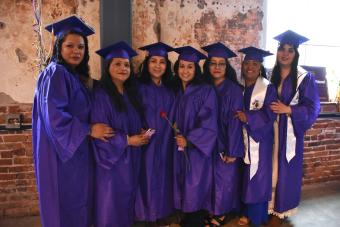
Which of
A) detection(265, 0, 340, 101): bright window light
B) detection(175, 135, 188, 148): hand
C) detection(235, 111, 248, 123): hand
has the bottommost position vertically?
detection(175, 135, 188, 148): hand

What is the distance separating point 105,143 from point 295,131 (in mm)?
1769

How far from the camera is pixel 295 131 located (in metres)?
2.64

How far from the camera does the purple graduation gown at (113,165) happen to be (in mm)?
2131

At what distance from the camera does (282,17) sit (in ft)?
12.3

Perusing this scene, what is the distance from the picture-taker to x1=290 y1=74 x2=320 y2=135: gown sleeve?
100 inches

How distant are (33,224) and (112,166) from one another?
1.30 metres

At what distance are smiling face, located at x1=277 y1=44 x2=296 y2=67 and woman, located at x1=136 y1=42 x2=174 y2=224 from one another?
1.10 m

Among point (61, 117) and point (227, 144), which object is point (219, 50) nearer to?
point (227, 144)

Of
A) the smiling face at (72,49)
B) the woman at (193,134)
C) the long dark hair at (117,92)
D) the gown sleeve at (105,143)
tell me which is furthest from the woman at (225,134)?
the smiling face at (72,49)

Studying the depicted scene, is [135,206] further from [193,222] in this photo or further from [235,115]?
[235,115]

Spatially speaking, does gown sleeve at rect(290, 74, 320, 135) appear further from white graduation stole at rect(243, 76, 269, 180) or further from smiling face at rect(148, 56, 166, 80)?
smiling face at rect(148, 56, 166, 80)

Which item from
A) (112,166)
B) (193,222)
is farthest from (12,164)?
(193,222)

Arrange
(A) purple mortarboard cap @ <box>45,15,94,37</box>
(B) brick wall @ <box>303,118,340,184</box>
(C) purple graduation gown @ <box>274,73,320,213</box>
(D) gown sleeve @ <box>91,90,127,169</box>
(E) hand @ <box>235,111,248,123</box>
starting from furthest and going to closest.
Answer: (B) brick wall @ <box>303,118,340,184</box>, (C) purple graduation gown @ <box>274,73,320,213</box>, (E) hand @ <box>235,111,248,123</box>, (D) gown sleeve @ <box>91,90,127,169</box>, (A) purple mortarboard cap @ <box>45,15,94,37</box>

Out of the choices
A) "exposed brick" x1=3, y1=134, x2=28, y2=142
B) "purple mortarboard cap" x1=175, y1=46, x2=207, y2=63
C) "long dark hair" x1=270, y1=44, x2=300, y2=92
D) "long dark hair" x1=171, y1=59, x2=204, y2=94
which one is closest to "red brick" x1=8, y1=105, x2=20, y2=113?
"exposed brick" x1=3, y1=134, x2=28, y2=142
